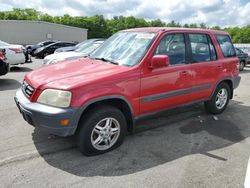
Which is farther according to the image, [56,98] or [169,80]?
[169,80]

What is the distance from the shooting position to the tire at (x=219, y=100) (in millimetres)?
5934

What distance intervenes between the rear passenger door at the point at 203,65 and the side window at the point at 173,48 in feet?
0.73

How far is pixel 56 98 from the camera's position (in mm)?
3496

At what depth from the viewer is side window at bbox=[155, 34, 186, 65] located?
14.9 feet

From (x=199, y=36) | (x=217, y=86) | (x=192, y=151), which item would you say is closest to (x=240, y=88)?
(x=217, y=86)

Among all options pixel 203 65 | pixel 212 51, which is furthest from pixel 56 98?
pixel 212 51

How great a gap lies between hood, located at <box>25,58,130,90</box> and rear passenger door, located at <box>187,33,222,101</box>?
5.62 feet

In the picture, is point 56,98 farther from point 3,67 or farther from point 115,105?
point 3,67

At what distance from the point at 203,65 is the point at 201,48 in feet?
1.20

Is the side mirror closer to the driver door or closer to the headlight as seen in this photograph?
the driver door

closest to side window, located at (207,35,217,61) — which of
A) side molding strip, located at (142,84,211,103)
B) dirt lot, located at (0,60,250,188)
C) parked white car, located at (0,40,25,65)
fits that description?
side molding strip, located at (142,84,211,103)

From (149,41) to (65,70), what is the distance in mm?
1437

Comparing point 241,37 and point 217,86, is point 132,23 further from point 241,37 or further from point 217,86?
point 217,86

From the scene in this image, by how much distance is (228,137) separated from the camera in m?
4.85
